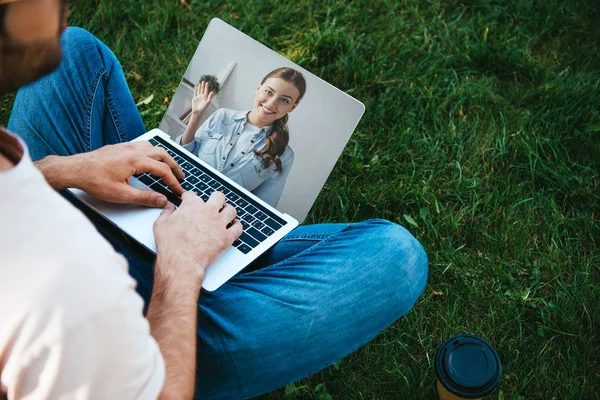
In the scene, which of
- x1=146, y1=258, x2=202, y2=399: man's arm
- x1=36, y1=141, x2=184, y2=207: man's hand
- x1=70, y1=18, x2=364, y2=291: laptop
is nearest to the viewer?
x1=146, y1=258, x2=202, y2=399: man's arm

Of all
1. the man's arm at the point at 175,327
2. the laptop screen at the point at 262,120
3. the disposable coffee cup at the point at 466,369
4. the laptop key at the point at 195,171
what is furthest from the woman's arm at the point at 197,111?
the disposable coffee cup at the point at 466,369

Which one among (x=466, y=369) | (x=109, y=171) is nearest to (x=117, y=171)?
(x=109, y=171)

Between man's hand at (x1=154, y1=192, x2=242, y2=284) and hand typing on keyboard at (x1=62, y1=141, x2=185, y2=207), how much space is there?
0.25ft

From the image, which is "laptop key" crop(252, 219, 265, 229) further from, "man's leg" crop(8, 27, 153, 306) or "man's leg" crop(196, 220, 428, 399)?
"man's leg" crop(8, 27, 153, 306)

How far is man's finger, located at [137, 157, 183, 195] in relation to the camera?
59.7 inches

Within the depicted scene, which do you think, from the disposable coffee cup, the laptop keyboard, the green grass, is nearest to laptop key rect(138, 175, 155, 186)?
the laptop keyboard

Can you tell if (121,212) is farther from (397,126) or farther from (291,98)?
(397,126)

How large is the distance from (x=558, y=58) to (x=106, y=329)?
2.43 m

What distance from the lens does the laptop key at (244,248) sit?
154cm

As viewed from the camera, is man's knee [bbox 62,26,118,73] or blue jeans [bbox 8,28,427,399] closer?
blue jeans [bbox 8,28,427,399]

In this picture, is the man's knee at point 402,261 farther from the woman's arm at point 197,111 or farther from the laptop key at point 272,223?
the woman's arm at point 197,111

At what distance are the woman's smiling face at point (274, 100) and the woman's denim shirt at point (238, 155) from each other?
1.4 inches

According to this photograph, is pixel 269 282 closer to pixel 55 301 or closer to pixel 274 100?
pixel 274 100

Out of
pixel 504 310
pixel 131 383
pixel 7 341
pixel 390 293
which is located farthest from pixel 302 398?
pixel 7 341
